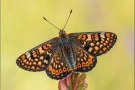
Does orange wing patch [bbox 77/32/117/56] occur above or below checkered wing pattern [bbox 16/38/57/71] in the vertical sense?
above

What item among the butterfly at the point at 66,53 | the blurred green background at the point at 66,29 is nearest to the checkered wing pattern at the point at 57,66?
the butterfly at the point at 66,53

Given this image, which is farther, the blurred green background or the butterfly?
the blurred green background

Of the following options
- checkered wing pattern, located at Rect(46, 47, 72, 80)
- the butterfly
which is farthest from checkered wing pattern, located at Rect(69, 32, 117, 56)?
checkered wing pattern, located at Rect(46, 47, 72, 80)

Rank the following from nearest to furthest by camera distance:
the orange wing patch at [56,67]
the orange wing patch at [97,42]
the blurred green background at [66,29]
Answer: the orange wing patch at [56,67], the orange wing patch at [97,42], the blurred green background at [66,29]

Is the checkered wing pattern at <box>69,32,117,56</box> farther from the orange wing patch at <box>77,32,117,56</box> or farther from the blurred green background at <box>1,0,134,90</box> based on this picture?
the blurred green background at <box>1,0,134,90</box>

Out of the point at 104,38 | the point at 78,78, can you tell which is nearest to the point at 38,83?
the point at 104,38

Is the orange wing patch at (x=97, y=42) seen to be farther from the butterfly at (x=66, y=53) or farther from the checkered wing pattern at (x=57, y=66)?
the checkered wing pattern at (x=57, y=66)
